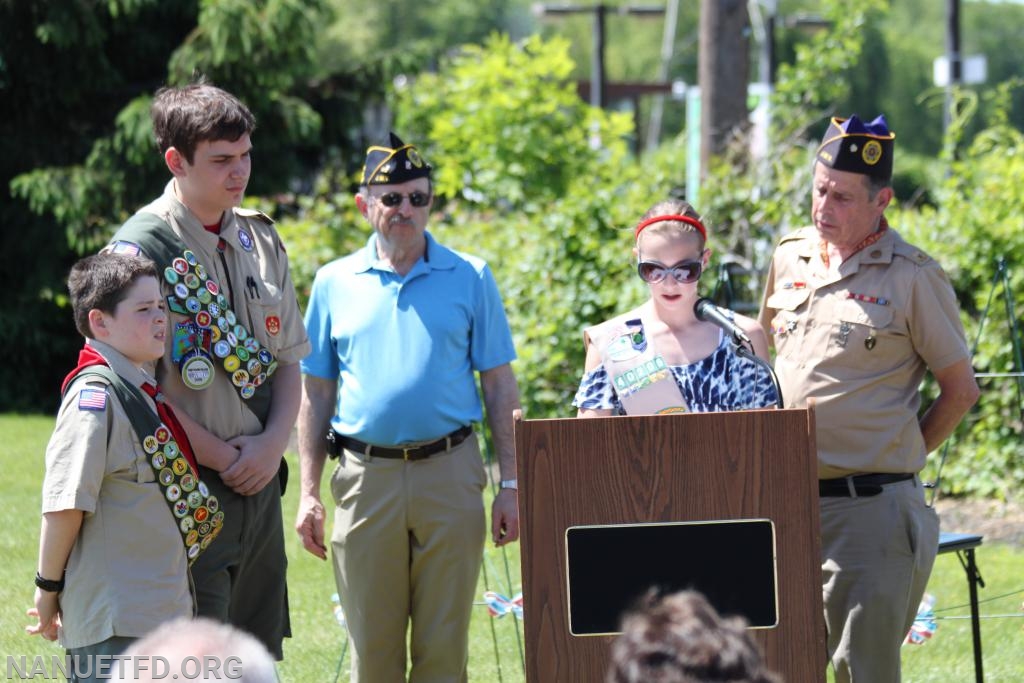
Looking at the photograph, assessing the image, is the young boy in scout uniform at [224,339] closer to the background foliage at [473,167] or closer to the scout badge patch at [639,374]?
the scout badge patch at [639,374]

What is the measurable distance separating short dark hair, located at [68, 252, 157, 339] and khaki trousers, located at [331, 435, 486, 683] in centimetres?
117

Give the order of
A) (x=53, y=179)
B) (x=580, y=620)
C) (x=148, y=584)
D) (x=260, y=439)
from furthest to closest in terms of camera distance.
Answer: (x=53, y=179) → (x=260, y=439) → (x=148, y=584) → (x=580, y=620)

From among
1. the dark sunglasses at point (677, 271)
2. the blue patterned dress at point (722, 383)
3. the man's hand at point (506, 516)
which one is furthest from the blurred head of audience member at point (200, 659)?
the man's hand at point (506, 516)

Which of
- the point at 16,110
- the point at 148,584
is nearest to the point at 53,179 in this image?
the point at 16,110

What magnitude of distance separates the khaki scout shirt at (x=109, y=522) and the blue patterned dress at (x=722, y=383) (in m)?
1.31

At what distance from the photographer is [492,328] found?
476 cm

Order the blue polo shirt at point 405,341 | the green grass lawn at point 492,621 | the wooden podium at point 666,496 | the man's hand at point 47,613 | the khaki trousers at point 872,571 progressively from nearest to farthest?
the wooden podium at point 666,496
the man's hand at point 47,613
the khaki trousers at point 872,571
the blue polo shirt at point 405,341
the green grass lawn at point 492,621

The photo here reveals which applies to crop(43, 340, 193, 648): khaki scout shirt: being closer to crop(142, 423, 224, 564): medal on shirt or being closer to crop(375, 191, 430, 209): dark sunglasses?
crop(142, 423, 224, 564): medal on shirt

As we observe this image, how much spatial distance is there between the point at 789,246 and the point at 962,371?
727mm

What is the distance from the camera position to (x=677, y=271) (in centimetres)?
393

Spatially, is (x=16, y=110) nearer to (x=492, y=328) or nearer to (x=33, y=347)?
(x=33, y=347)

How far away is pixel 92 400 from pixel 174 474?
32cm

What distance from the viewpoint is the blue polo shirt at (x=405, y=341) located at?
15.0 ft

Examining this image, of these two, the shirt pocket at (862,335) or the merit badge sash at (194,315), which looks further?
the shirt pocket at (862,335)
